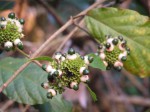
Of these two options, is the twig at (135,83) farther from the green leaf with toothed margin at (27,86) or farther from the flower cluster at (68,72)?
the flower cluster at (68,72)

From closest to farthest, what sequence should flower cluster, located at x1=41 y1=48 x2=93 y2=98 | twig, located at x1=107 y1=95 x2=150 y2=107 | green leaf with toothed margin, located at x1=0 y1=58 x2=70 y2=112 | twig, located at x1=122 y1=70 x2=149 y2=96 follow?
flower cluster, located at x1=41 y1=48 x2=93 y2=98, green leaf with toothed margin, located at x1=0 y1=58 x2=70 y2=112, twig, located at x1=107 y1=95 x2=150 y2=107, twig, located at x1=122 y1=70 x2=149 y2=96

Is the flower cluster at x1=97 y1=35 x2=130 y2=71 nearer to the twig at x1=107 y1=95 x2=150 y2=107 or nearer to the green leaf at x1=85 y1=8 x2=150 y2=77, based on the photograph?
the green leaf at x1=85 y1=8 x2=150 y2=77

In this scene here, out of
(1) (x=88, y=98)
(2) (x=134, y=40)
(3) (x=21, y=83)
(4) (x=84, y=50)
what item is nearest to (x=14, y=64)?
(3) (x=21, y=83)

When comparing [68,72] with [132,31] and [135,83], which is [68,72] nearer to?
[132,31]

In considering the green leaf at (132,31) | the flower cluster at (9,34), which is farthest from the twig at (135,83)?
the flower cluster at (9,34)

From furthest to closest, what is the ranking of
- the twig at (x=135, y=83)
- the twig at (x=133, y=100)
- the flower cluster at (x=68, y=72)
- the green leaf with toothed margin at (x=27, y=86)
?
the twig at (x=135, y=83) → the twig at (x=133, y=100) → the green leaf with toothed margin at (x=27, y=86) → the flower cluster at (x=68, y=72)

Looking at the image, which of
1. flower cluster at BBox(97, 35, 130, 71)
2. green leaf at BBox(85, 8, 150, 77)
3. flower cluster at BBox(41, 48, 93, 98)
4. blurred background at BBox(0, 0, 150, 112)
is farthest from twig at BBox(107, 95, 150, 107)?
flower cluster at BBox(41, 48, 93, 98)
